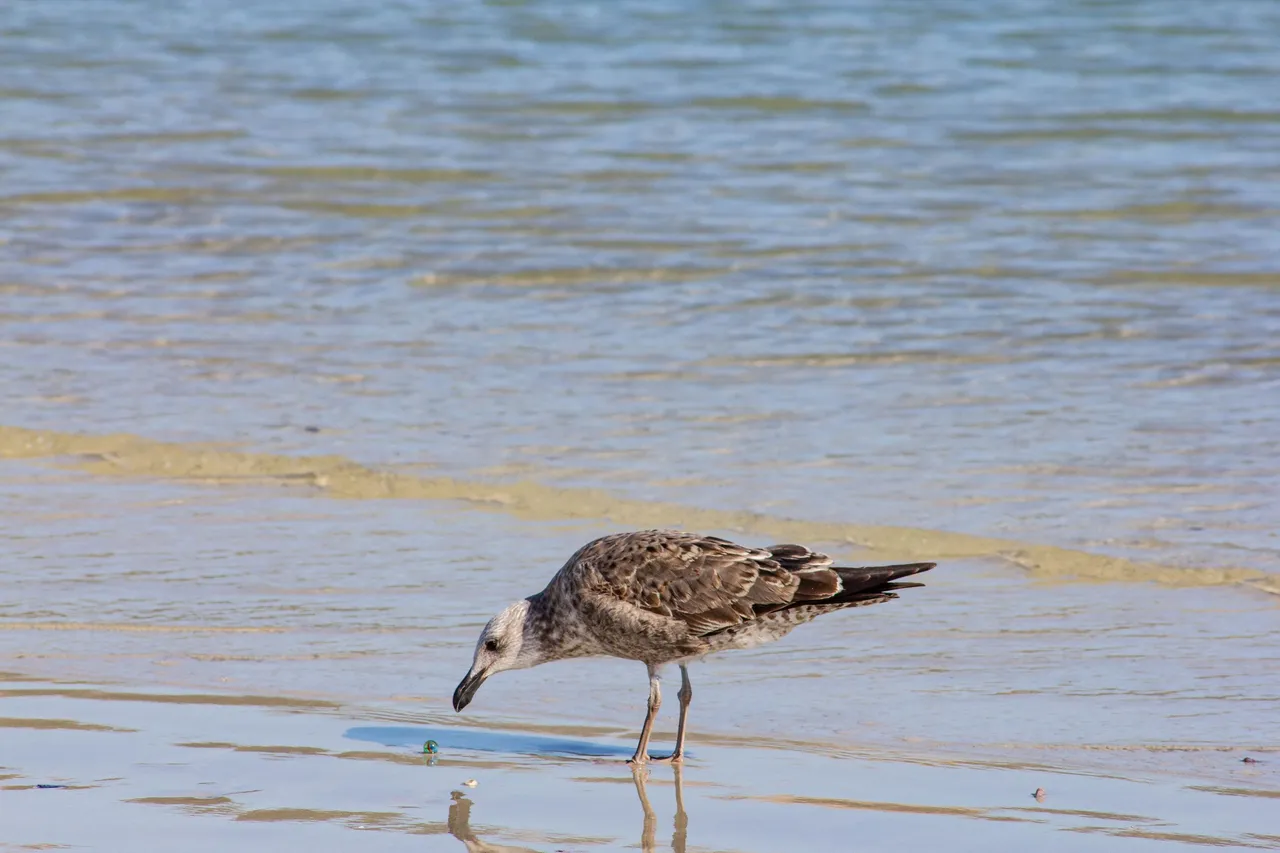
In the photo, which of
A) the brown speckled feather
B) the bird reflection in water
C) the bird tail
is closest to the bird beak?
the brown speckled feather

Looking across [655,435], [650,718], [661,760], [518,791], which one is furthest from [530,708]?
[655,435]

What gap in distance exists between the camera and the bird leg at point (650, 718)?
5590mm

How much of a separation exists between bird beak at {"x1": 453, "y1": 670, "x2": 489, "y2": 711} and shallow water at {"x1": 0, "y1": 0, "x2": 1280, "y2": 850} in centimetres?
14

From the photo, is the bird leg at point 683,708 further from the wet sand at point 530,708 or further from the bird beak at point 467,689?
the bird beak at point 467,689

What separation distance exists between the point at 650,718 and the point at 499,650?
52 centimetres

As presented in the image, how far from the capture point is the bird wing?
591cm

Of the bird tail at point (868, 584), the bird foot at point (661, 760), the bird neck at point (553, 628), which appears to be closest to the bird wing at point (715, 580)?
the bird tail at point (868, 584)

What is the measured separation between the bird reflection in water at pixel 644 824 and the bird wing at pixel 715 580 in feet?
1.99

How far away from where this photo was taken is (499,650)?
5949 millimetres

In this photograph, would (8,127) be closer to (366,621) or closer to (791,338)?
(791,338)

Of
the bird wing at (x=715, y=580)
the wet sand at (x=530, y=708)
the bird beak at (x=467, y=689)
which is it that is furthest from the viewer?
the bird wing at (x=715, y=580)

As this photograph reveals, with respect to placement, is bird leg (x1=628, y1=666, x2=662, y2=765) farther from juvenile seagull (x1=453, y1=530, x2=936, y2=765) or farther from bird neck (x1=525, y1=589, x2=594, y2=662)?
bird neck (x1=525, y1=589, x2=594, y2=662)

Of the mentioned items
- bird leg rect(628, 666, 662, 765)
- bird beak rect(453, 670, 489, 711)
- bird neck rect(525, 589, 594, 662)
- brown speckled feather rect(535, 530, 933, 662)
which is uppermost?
brown speckled feather rect(535, 530, 933, 662)

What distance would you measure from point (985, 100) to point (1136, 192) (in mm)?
4522
